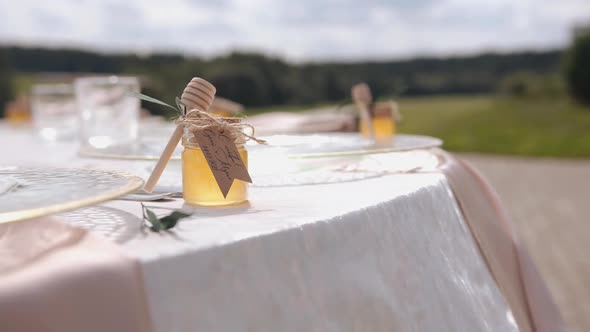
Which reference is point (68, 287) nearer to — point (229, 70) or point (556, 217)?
point (556, 217)

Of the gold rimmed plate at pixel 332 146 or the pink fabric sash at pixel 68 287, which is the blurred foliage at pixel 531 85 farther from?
the pink fabric sash at pixel 68 287

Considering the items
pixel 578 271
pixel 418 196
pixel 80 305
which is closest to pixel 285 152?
pixel 418 196

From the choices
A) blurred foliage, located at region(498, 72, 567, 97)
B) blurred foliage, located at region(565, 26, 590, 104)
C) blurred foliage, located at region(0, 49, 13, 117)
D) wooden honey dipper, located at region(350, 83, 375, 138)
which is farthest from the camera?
blurred foliage, located at region(498, 72, 567, 97)

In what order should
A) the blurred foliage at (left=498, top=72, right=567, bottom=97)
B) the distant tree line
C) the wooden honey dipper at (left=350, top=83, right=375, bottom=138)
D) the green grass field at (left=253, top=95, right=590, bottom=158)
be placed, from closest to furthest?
the wooden honey dipper at (left=350, top=83, right=375, bottom=138)
the distant tree line
the green grass field at (left=253, top=95, right=590, bottom=158)
the blurred foliage at (left=498, top=72, right=567, bottom=97)

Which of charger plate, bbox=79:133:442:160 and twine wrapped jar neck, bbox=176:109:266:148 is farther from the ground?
twine wrapped jar neck, bbox=176:109:266:148

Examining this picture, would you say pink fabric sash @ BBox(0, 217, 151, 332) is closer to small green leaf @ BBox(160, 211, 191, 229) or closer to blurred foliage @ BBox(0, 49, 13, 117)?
small green leaf @ BBox(160, 211, 191, 229)

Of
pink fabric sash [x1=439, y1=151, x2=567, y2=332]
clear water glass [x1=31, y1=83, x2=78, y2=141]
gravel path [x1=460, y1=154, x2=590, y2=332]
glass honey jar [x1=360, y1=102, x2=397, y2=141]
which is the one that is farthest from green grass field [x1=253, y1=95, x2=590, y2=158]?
pink fabric sash [x1=439, y1=151, x2=567, y2=332]

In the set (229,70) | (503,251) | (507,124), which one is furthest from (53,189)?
(507,124)
